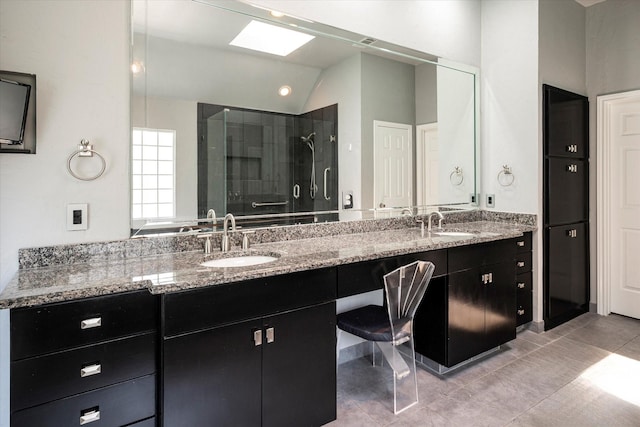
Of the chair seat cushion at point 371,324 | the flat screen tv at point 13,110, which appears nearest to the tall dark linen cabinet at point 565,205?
the chair seat cushion at point 371,324

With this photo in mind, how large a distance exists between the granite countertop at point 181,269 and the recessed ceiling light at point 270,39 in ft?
3.90

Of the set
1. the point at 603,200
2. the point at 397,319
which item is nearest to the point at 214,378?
the point at 397,319

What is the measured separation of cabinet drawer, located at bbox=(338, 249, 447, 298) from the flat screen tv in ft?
4.83

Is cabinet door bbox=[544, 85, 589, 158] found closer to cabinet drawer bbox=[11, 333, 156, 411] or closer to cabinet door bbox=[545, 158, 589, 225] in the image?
cabinet door bbox=[545, 158, 589, 225]

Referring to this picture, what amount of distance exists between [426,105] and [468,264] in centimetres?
141

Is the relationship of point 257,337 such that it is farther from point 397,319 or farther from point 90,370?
point 397,319

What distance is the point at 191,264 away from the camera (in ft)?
5.55

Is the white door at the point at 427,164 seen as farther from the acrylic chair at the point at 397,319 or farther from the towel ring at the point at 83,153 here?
the towel ring at the point at 83,153

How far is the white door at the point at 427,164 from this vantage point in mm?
3061

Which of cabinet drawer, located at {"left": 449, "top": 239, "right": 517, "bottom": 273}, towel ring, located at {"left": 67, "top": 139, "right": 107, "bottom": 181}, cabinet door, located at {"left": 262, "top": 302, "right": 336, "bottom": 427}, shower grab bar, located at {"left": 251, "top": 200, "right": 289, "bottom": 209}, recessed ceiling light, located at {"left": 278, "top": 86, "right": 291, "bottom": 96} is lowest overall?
cabinet door, located at {"left": 262, "top": 302, "right": 336, "bottom": 427}

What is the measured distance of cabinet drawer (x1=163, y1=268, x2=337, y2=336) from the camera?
141cm

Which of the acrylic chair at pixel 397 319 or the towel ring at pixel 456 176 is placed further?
the towel ring at pixel 456 176

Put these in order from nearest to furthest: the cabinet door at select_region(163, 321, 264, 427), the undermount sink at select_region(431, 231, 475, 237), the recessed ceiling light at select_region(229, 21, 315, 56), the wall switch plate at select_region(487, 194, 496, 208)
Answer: the cabinet door at select_region(163, 321, 264, 427), the recessed ceiling light at select_region(229, 21, 315, 56), the undermount sink at select_region(431, 231, 475, 237), the wall switch plate at select_region(487, 194, 496, 208)

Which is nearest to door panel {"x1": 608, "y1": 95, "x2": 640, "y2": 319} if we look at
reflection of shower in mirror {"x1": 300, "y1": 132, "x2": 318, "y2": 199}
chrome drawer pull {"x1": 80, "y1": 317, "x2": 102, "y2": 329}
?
reflection of shower in mirror {"x1": 300, "y1": 132, "x2": 318, "y2": 199}
